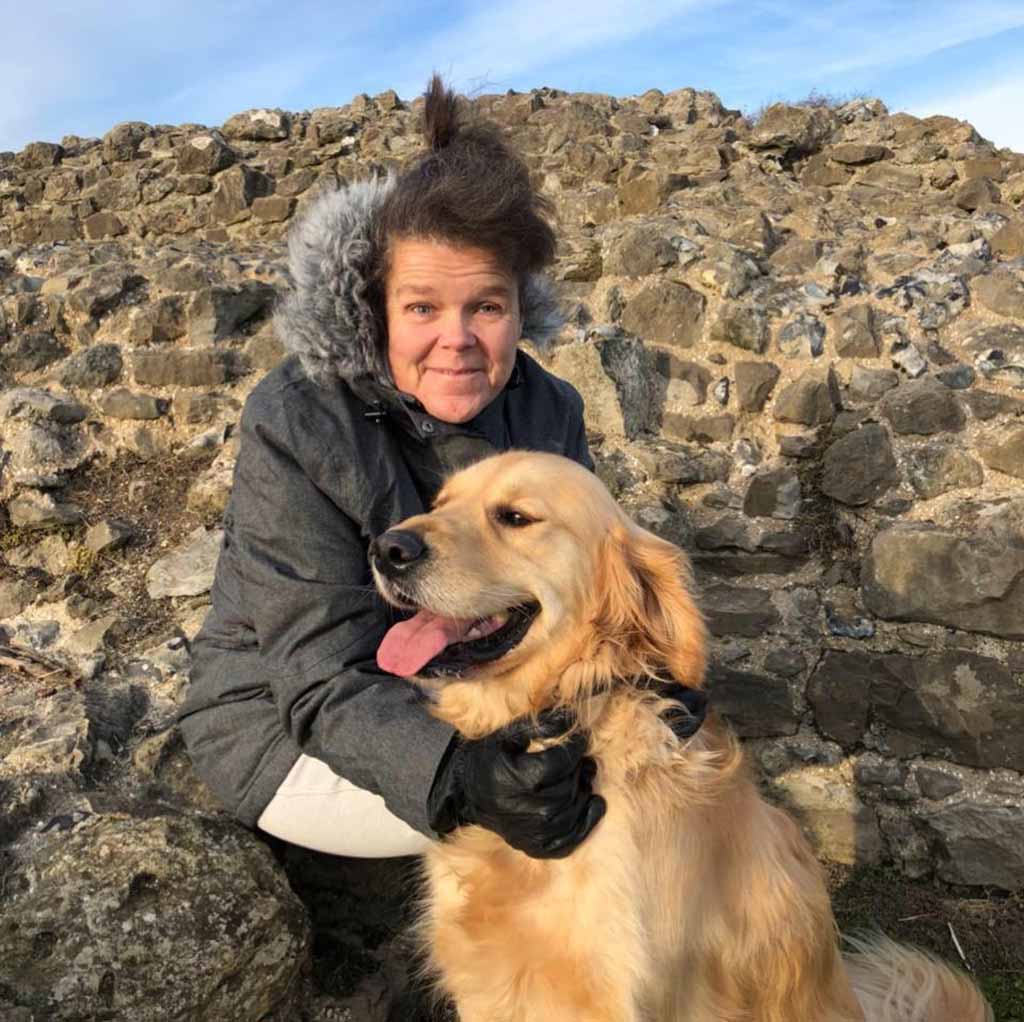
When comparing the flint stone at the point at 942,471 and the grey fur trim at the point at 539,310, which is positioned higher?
the grey fur trim at the point at 539,310

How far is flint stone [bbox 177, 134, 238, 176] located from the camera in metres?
7.29

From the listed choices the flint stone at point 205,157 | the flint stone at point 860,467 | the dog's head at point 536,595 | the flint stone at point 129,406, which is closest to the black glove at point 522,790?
the dog's head at point 536,595

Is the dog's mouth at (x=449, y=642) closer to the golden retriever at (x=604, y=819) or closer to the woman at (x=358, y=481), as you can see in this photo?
the golden retriever at (x=604, y=819)

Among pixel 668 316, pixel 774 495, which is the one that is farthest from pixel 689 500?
pixel 668 316

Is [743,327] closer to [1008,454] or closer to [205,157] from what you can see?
[1008,454]

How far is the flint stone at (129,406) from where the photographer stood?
472 cm

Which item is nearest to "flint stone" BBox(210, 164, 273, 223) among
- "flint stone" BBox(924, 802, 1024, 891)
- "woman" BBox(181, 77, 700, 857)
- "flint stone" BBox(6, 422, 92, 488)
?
"flint stone" BBox(6, 422, 92, 488)

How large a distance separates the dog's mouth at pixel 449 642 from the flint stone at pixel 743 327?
9.58ft

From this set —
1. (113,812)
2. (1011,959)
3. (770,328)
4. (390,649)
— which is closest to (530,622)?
(390,649)

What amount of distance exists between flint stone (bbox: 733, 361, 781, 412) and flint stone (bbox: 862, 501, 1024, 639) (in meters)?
1.02

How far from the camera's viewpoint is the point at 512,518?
238cm

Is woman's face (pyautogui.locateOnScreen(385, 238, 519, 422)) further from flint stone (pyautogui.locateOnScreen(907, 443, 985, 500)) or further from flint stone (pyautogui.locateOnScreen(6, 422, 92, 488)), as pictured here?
flint stone (pyautogui.locateOnScreen(6, 422, 92, 488))

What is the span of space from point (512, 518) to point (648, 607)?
0.44 meters

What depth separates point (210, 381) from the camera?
4938mm
